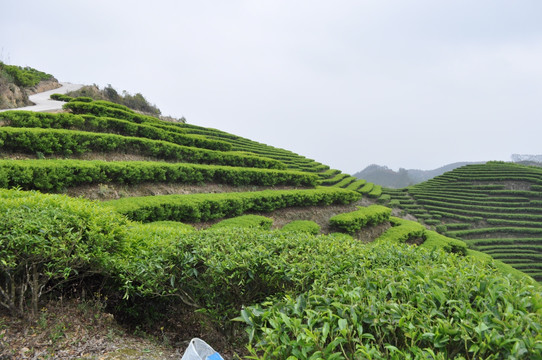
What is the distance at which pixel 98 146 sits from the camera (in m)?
13.8

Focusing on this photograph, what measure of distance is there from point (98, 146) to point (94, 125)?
2495 mm

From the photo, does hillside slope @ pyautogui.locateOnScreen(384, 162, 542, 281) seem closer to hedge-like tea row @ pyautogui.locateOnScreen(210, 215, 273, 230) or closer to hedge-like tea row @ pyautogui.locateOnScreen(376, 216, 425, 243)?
hedge-like tea row @ pyautogui.locateOnScreen(376, 216, 425, 243)

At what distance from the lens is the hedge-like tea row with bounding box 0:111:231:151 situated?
12.9m

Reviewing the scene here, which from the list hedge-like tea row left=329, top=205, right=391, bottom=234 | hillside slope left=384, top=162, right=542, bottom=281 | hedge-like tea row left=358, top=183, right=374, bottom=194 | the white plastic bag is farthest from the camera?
hedge-like tea row left=358, top=183, right=374, bottom=194

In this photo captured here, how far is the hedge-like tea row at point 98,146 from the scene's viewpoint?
11.0 meters

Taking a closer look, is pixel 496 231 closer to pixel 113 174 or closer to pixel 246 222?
pixel 246 222

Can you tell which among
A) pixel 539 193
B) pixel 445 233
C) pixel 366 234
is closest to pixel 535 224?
pixel 539 193

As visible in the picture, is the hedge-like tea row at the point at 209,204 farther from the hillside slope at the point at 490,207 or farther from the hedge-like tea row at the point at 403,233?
the hillside slope at the point at 490,207

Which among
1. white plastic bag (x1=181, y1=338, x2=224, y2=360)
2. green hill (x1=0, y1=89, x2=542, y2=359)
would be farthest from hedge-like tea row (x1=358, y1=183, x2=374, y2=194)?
white plastic bag (x1=181, y1=338, x2=224, y2=360)

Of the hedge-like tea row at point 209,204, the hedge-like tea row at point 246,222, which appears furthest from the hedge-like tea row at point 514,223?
the hedge-like tea row at point 246,222

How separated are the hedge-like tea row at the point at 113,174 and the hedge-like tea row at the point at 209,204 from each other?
192 centimetres

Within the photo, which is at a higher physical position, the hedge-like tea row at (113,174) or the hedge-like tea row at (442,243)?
the hedge-like tea row at (113,174)

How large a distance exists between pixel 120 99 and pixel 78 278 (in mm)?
35377

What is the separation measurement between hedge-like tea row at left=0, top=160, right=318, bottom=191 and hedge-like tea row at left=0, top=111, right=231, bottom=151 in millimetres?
4620
